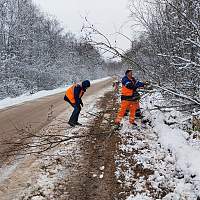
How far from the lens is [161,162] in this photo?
20.4ft

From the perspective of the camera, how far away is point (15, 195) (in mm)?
4887

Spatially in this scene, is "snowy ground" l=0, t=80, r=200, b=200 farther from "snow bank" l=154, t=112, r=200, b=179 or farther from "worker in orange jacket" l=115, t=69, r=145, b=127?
"worker in orange jacket" l=115, t=69, r=145, b=127

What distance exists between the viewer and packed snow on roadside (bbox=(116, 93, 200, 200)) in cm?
491

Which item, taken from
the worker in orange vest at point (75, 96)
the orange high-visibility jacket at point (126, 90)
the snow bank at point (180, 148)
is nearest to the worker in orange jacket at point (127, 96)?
the orange high-visibility jacket at point (126, 90)

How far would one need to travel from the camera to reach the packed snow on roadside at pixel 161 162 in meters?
4.91

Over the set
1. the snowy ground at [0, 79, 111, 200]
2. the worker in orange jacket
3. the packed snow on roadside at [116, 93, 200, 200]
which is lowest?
the packed snow on roadside at [116, 93, 200, 200]

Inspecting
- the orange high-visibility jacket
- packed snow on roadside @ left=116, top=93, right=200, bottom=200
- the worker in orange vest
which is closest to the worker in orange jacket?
the orange high-visibility jacket

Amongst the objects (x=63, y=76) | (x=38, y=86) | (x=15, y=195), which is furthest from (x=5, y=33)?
(x=15, y=195)

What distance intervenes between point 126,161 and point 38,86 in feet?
95.9

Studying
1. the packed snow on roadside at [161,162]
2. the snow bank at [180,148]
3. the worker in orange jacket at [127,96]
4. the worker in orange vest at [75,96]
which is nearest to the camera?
the packed snow on roadside at [161,162]

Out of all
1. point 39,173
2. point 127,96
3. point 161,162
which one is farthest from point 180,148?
point 127,96

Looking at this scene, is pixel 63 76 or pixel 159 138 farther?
pixel 63 76

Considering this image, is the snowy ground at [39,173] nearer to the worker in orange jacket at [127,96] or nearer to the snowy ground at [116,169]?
the snowy ground at [116,169]

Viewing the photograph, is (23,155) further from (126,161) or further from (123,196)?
(123,196)
